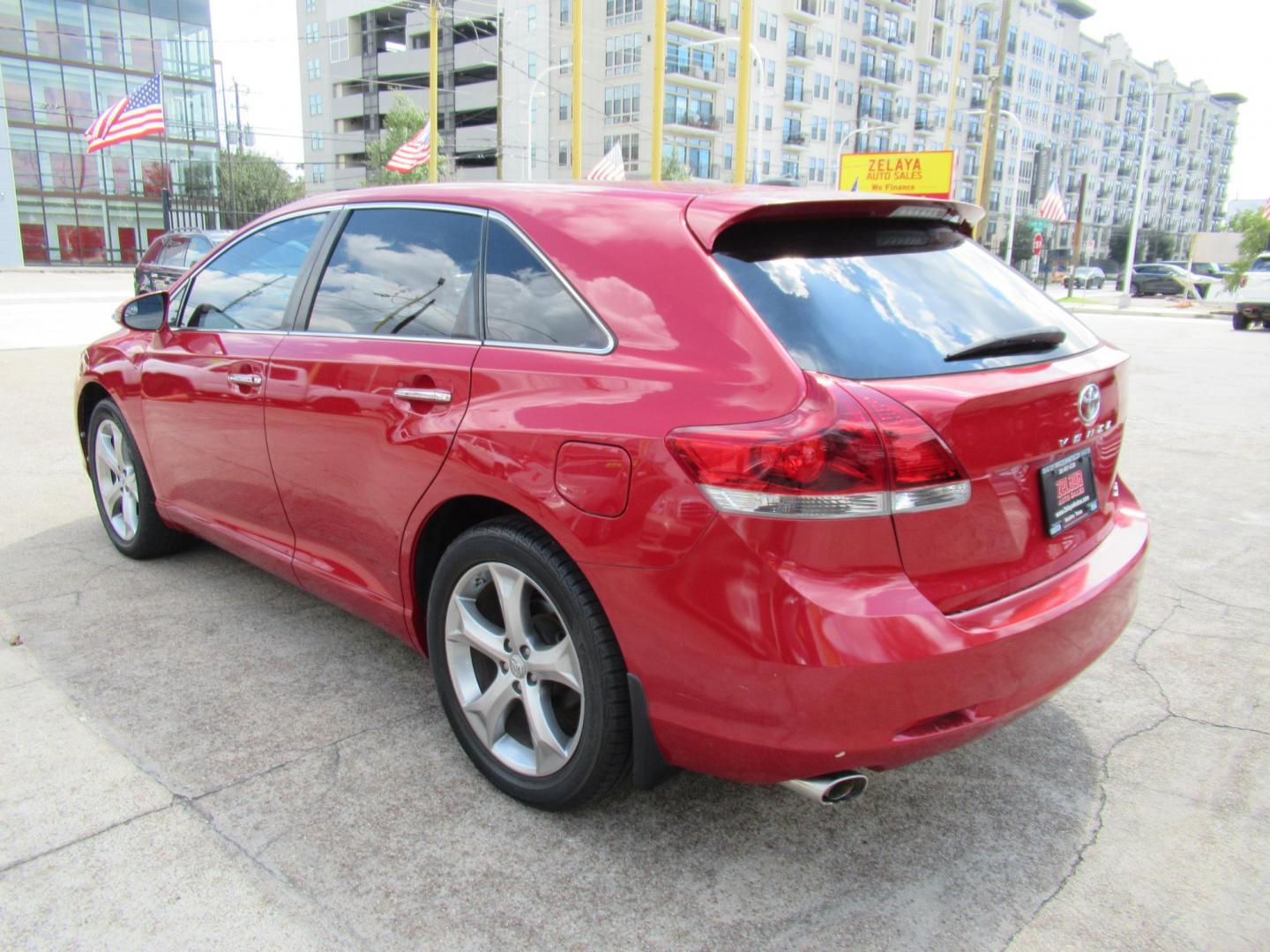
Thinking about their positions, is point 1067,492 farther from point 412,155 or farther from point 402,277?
point 412,155

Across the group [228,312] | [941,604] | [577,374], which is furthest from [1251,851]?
[228,312]

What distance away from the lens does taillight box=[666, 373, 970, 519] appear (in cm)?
191

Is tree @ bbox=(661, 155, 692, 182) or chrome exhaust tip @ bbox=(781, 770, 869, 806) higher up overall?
tree @ bbox=(661, 155, 692, 182)

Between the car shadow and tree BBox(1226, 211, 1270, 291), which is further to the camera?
tree BBox(1226, 211, 1270, 291)

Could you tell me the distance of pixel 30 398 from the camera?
330 inches

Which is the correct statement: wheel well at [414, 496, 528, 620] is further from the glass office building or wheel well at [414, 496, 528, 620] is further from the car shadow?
the glass office building

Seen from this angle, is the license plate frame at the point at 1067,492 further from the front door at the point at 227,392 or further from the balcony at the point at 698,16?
the balcony at the point at 698,16

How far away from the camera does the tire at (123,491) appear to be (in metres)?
4.21

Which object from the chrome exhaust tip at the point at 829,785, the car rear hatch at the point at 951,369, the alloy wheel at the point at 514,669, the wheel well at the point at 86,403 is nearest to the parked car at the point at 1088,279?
the wheel well at the point at 86,403

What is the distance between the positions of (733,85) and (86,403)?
222ft

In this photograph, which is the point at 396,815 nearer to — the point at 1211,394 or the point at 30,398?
the point at 30,398

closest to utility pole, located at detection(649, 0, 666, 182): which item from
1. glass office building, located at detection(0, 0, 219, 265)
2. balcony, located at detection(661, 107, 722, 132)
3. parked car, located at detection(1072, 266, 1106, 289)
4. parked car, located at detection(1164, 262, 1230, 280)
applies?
glass office building, located at detection(0, 0, 219, 265)

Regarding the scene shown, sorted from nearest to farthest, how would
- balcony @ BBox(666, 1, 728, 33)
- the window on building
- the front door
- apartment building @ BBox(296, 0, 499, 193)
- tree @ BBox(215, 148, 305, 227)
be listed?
the front door → tree @ BBox(215, 148, 305, 227) → balcony @ BBox(666, 1, 728, 33) → apartment building @ BBox(296, 0, 499, 193) → the window on building

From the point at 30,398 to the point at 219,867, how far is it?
25.5ft
